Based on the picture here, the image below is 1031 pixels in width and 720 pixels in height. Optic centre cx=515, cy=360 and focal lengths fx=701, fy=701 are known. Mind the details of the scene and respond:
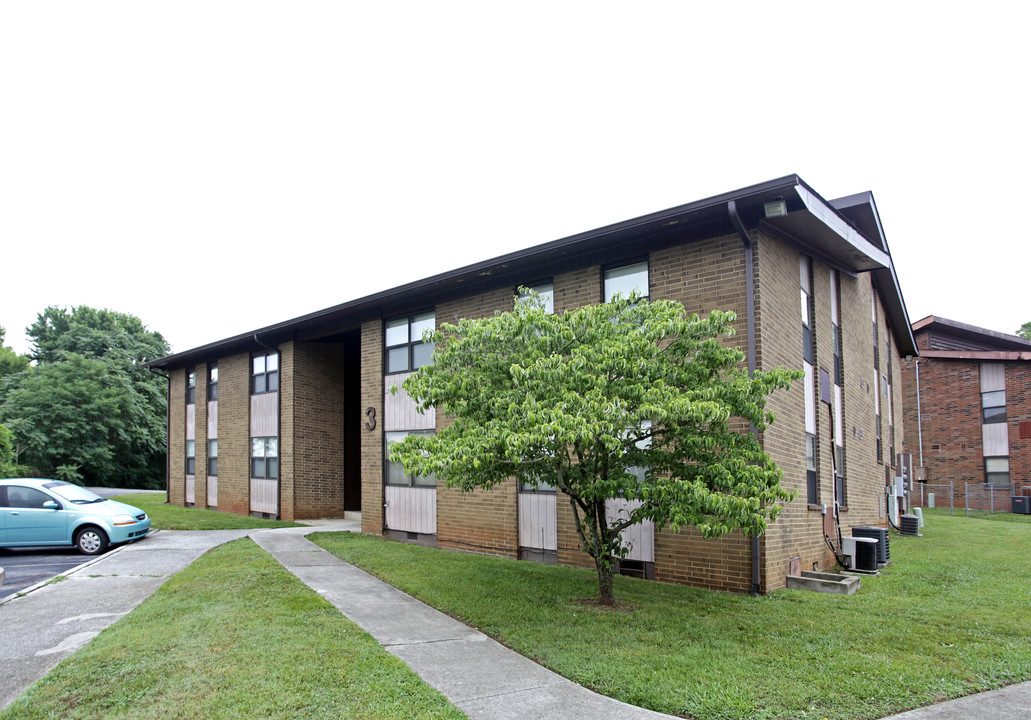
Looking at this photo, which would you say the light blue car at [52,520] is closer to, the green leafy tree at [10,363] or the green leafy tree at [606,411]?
the green leafy tree at [606,411]

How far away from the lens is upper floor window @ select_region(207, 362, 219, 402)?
23625 mm

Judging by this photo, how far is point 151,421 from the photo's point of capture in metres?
41.0

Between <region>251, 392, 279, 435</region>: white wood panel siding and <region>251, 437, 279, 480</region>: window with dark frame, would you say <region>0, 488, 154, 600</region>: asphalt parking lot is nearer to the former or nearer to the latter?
<region>251, 437, 279, 480</region>: window with dark frame

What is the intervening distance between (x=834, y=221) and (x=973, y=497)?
23927 mm

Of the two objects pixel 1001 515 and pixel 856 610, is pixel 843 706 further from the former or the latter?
pixel 1001 515

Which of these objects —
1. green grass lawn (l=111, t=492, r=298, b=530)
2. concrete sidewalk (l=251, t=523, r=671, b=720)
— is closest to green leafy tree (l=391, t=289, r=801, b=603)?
concrete sidewalk (l=251, t=523, r=671, b=720)

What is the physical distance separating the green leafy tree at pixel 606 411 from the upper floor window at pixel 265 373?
13529 millimetres

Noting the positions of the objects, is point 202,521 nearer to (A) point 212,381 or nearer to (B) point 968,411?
(A) point 212,381

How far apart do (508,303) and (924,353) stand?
82.8 feet

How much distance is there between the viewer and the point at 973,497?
28.8m

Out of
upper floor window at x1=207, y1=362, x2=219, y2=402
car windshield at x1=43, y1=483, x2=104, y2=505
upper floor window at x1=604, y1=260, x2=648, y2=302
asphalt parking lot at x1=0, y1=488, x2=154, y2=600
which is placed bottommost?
asphalt parking lot at x1=0, y1=488, x2=154, y2=600

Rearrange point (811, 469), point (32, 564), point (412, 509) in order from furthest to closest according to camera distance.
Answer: point (412, 509) → point (32, 564) → point (811, 469)

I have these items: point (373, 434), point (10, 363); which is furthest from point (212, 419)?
point (10, 363)

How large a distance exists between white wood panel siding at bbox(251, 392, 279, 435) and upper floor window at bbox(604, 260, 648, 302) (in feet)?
40.5
